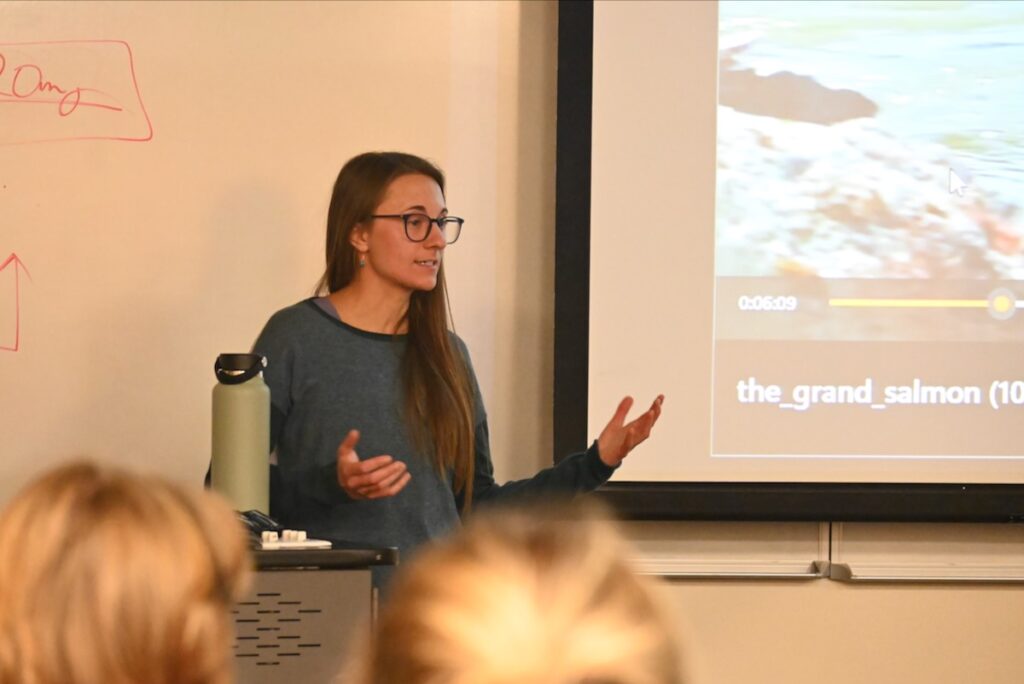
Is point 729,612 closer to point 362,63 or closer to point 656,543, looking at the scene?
point 656,543

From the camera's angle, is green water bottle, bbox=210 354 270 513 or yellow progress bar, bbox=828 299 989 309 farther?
yellow progress bar, bbox=828 299 989 309

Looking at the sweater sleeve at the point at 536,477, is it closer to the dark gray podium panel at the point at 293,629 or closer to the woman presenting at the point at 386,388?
the woman presenting at the point at 386,388

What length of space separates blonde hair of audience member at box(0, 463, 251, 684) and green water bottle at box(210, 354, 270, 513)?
112 cm

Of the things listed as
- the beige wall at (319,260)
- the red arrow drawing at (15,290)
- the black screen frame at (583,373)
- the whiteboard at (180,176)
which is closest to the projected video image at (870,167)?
the black screen frame at (583,373)

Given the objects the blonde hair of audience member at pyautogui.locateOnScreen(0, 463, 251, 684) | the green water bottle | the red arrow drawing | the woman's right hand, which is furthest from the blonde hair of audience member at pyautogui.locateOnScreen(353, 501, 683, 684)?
the red arrow drawing

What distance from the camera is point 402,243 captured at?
2406mm

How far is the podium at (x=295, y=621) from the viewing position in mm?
1787

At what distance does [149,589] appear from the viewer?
0.88 metres

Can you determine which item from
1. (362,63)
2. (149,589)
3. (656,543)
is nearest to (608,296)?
(656,543)

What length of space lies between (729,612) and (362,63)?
1516 mm

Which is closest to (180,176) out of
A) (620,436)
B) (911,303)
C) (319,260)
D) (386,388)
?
(319,260)

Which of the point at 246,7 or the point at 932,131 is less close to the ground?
the point at 246,7

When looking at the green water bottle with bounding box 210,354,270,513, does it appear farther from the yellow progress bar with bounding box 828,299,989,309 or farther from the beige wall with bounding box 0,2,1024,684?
the yellow progress bar with bounding box 828,299,989,309

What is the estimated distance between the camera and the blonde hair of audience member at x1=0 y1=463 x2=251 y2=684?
0.87 metres
